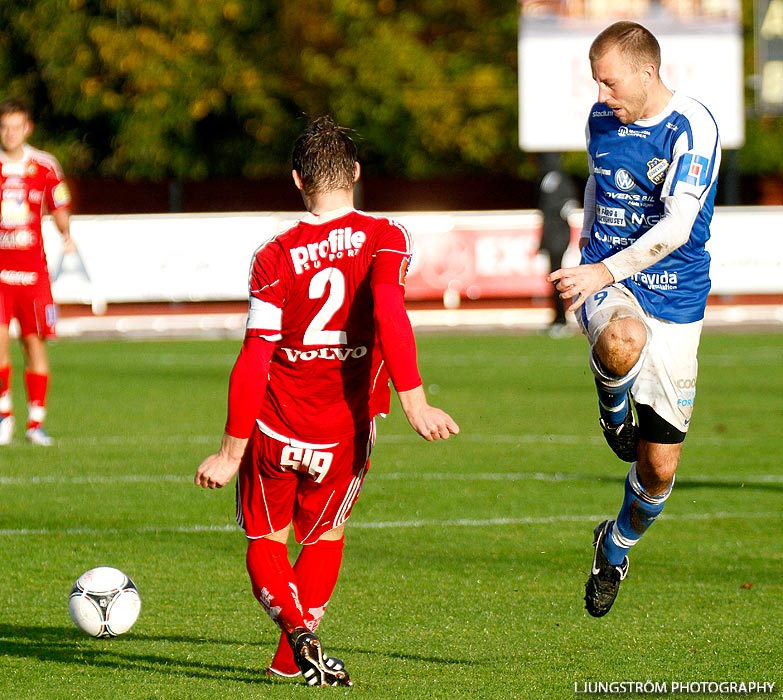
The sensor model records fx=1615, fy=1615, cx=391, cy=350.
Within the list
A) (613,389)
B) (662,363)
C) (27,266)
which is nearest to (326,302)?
(613,389)

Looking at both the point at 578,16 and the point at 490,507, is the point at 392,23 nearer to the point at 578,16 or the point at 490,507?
the point at 578,16

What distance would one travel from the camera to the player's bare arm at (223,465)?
5.03m

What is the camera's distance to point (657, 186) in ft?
20.0

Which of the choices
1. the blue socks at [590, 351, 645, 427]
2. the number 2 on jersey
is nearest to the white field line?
the blue socks at [590, 351, 645, 427]

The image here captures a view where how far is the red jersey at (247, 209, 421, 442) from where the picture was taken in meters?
5.14

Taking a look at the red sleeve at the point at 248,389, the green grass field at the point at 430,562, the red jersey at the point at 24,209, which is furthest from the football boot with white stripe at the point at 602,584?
the red jersey at the point at 24,209

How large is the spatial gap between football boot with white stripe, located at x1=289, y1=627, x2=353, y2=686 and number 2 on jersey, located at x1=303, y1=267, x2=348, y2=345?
94 cm

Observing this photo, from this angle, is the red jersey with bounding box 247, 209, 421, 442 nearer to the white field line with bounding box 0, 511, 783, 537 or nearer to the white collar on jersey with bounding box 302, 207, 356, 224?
the white collar on jersey with bounding box 302, 207, 356, 224

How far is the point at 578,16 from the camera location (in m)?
25.1

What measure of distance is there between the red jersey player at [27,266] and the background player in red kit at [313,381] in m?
6.74

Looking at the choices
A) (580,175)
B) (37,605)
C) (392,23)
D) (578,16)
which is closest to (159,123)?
(392,23)

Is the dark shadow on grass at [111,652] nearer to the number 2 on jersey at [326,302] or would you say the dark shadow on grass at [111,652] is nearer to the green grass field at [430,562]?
the green grass field at [430,562]

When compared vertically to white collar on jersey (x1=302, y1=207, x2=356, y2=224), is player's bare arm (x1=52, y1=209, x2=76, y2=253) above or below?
below

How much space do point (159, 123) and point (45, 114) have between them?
290 cm
